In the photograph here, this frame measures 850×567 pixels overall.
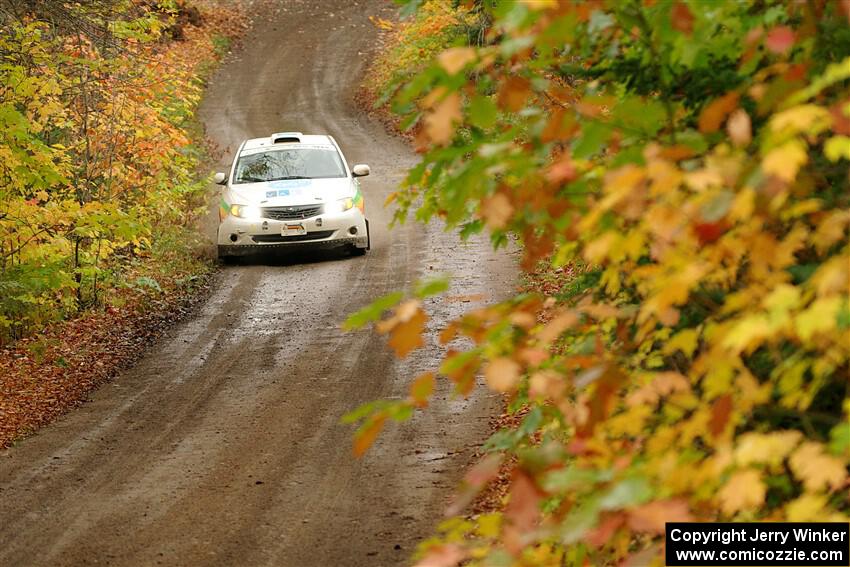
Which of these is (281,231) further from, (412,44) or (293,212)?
(412,44)

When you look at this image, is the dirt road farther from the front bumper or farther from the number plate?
the number plate

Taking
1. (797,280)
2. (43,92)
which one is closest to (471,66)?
(797,280)

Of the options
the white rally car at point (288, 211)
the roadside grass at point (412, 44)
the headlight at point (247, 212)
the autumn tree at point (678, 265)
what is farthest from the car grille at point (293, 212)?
the autumn tree at point (678, 265)

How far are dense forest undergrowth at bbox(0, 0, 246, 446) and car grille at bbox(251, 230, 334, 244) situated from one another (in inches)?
41.7

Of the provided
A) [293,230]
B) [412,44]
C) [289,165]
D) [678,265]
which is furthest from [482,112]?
[412,44]

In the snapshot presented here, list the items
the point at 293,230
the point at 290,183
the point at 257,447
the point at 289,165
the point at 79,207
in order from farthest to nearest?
the point at 289,165 < the point at 290,183 < the point at 293,230 < the point at 79,207 < the point at 257,447

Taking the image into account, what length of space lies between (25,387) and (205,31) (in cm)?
3091

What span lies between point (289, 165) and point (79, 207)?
20.2 feet

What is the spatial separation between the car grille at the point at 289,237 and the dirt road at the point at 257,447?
1.64 feet

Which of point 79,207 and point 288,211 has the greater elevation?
point 79,207

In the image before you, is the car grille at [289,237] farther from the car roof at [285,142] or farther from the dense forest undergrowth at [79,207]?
the car roof at [285,142]

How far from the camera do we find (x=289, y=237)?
16.8 meters

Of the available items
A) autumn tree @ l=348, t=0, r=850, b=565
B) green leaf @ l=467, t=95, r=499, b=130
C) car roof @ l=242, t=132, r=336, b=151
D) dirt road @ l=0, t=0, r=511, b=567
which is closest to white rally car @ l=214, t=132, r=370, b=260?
dirt road @ l=0, t=0, r=511, b=567

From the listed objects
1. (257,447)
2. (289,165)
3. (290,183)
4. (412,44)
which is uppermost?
(412,44)
